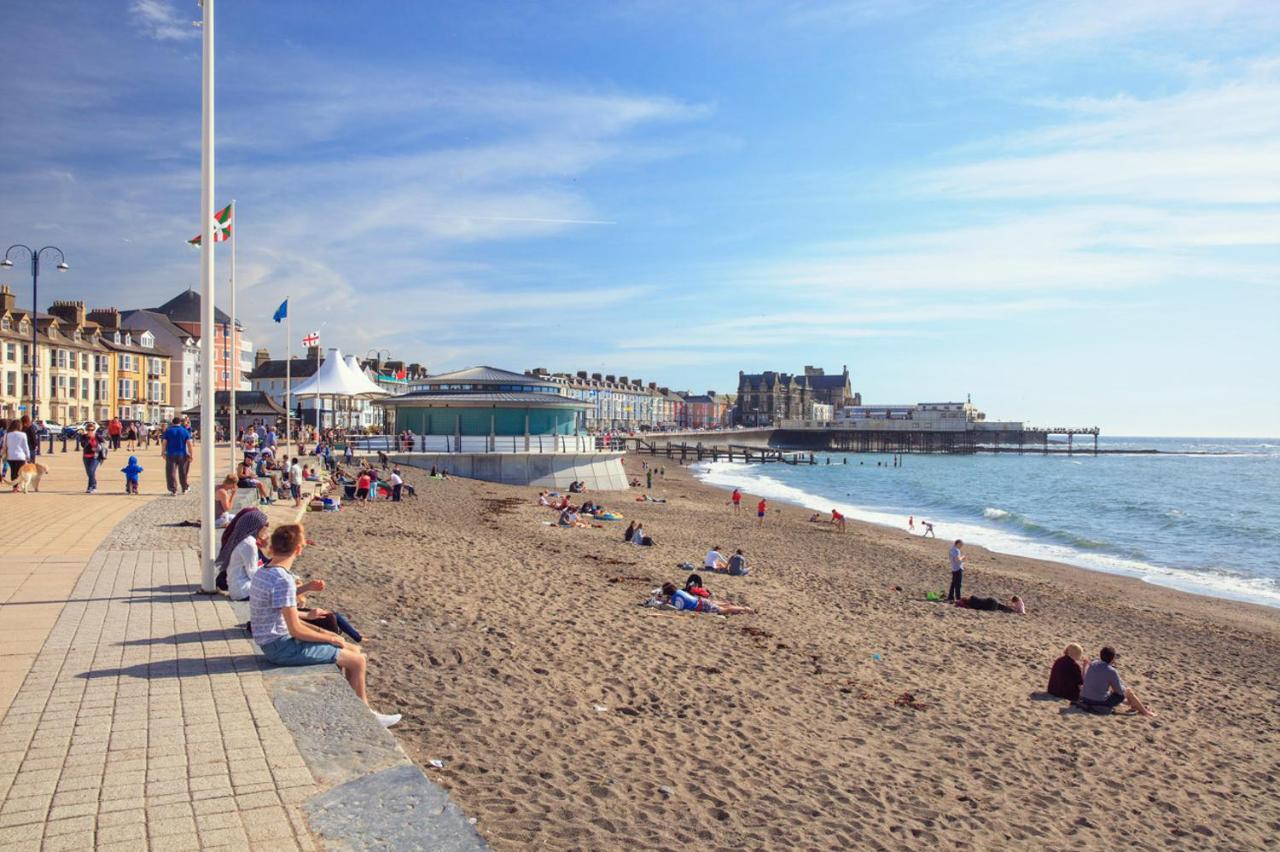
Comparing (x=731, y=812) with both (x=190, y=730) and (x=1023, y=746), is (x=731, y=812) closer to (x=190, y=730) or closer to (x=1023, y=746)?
(x=190, y=730)

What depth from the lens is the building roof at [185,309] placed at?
2798 inches

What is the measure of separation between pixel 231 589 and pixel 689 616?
6.79 meters

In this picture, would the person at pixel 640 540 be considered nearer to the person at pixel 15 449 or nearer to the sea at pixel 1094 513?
the person at pixel 15 449

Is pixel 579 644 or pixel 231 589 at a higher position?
pixel 231 589

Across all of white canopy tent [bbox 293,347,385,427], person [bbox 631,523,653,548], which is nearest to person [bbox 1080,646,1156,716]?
person [bbox 631,523,653,548]

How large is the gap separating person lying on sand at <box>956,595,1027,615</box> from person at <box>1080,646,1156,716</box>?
6864 mm

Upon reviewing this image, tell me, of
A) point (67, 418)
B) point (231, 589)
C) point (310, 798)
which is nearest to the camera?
point (310, 798)

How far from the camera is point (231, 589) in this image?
8.54 meters

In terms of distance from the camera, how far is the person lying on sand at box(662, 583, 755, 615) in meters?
13.6

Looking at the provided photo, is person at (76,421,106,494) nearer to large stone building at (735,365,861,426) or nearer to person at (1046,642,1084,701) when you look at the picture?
person at (1046,642,1084,701)

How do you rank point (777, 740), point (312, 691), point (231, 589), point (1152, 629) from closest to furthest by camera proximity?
point (312, 691) < point (777, 740) < point (231, 589) < point (1152, 629)

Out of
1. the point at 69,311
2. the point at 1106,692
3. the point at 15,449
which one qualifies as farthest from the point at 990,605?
the point at 69,311

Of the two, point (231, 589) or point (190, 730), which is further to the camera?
point (231, 589)

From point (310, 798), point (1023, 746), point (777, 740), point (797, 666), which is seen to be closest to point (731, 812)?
point (777, 740)
